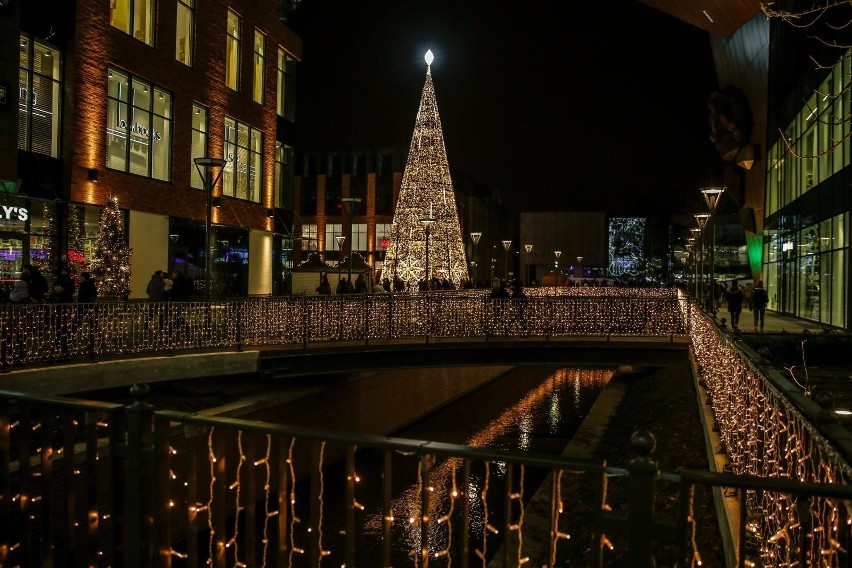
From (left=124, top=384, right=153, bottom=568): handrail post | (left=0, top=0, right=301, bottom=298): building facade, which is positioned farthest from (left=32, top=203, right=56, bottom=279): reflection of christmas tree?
(left=124, top=384, right=153, bottom=568): handrail post

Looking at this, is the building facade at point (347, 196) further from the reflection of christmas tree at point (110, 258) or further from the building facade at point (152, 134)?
the reflection of christmas tree at point (110, 258)

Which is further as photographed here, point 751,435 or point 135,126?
point 135,126

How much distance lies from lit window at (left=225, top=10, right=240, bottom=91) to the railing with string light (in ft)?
60.7

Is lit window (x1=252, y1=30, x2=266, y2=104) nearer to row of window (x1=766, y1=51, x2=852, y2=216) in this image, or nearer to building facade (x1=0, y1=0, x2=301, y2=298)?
building facade (x1=0, y1=0, x2=301, y2=298)

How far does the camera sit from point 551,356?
19.2m

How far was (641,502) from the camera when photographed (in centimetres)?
304

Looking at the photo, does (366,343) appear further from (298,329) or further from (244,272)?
(244,272)

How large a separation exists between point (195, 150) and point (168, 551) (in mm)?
28365

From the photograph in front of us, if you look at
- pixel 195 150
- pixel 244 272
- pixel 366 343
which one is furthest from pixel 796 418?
pixel 244 272

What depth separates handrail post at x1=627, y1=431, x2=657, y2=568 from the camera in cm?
300

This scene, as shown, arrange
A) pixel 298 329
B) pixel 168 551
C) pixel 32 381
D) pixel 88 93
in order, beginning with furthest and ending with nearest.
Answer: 1. pixel 88 93
2. pixel 298 329
3. pixel 32 381
4. pixel 168 551

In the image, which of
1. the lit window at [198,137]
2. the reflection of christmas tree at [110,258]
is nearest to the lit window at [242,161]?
the lit window at [198,137]

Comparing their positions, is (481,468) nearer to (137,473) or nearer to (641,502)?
(137,473)

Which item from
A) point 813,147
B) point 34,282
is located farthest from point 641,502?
point 813,147
